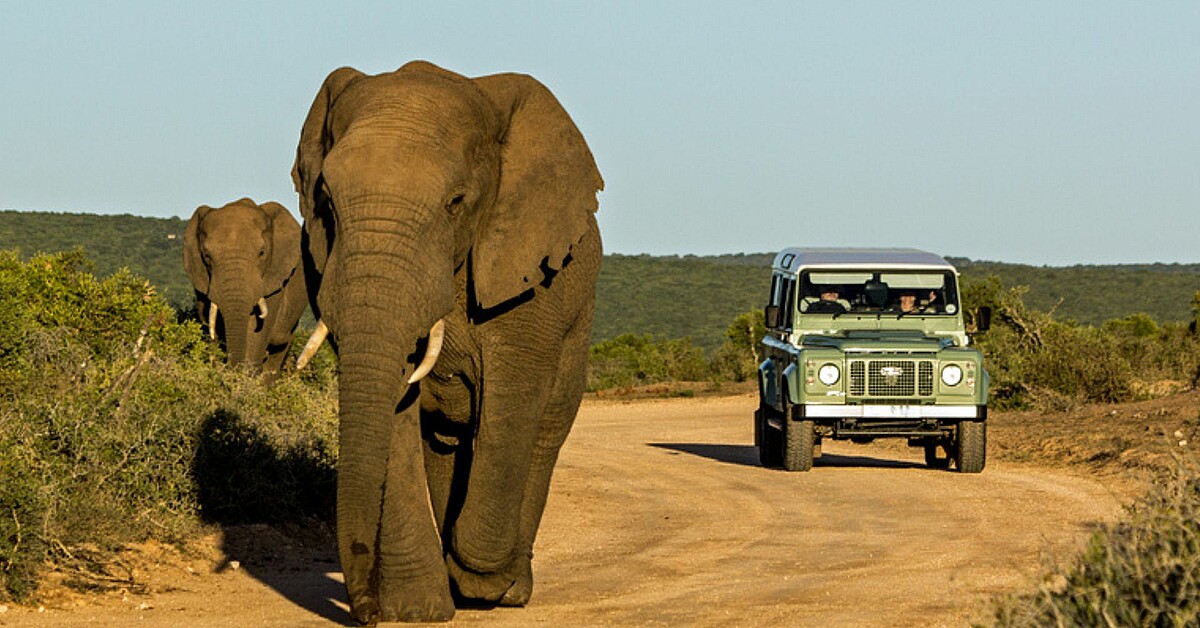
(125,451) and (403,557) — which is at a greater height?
(125,451)

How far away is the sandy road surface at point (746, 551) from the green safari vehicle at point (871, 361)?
17.0 inches

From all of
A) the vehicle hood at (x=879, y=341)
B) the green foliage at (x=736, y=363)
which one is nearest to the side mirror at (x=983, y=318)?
the vehicle hood at (x=879, y=341)

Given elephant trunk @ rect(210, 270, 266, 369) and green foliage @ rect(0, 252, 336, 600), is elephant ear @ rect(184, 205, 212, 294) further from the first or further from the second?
green foliage @ rect(0, 252, 336, 600)

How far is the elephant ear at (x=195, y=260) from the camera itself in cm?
2761

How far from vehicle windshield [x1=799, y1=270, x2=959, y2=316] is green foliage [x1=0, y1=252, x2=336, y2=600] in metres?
5.66

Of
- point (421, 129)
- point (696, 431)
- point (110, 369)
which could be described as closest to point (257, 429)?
point (110, 369)

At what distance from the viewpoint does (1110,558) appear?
20.8 feet

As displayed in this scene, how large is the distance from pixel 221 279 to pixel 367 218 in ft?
60.4

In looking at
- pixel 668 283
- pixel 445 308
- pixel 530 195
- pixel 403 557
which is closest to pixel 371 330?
pixel 445 308

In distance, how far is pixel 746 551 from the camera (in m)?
13.9

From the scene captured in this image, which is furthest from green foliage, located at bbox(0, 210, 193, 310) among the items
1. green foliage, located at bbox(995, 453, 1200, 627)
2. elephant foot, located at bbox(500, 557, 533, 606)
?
green foliage, located at bbox(995, 453, 1200, 627)

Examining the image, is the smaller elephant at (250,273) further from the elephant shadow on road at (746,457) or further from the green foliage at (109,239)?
the green foliage at (109,239)

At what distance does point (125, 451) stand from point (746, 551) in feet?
14.5

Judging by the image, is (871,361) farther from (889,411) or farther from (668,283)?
(668,283)
